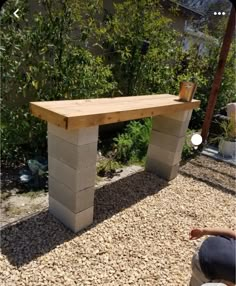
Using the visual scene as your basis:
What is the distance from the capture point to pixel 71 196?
2.42 m

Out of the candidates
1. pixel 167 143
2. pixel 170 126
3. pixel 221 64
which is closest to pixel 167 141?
pixel 167 143

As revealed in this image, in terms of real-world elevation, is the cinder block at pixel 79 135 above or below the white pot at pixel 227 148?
above

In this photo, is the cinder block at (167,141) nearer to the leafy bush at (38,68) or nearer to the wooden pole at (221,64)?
the leafy bush at (38,68)

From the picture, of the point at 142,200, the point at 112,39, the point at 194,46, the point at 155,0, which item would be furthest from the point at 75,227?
the point at 194,46

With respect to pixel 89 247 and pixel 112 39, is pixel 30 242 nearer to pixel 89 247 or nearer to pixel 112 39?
pixel 89 247

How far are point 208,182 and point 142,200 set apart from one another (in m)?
1.19

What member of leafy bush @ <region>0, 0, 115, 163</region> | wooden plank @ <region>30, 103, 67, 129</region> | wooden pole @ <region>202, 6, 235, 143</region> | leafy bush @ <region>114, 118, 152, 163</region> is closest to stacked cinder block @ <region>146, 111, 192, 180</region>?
leafy bush @ <region>114, 118, 152, 163</region>

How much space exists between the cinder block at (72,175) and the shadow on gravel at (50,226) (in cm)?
45

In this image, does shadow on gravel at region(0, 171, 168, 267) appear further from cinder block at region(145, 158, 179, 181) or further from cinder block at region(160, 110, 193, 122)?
cinder block at region(160, 110, 193, 122)

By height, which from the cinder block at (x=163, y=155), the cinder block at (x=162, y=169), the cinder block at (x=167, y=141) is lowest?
the cinder block at (x=162, y=169)

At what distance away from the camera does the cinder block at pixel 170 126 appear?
3483 millimetres

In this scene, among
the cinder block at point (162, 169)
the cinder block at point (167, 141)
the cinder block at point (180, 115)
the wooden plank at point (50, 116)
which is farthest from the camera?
the cinder block at point (162, 169)

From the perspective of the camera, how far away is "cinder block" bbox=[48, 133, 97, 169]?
2.24m

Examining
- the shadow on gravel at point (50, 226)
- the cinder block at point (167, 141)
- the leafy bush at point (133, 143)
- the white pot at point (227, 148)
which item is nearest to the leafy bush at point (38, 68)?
the leafy bush at point (133, 143)
